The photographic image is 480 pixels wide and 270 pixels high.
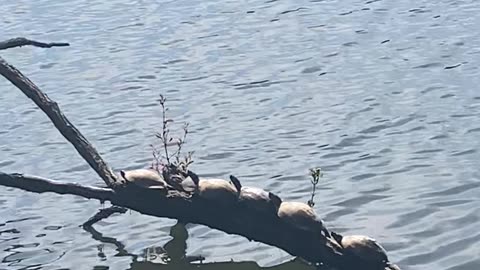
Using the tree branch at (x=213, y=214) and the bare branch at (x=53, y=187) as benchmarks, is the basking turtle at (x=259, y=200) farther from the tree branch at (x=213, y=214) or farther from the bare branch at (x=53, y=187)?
the bare branch at (x=53, y=187)

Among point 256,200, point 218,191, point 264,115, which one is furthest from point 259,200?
point 264,115

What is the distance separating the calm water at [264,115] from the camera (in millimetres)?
10625

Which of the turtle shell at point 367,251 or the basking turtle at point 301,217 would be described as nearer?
the turtle shell at point 367,251

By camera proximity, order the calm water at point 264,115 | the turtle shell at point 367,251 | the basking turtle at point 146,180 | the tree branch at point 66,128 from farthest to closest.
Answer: the calm water at point 264,115 < the tree branch at point 66,128 < the basking turtle at point 146,180 < the turtle shell at point 367,251

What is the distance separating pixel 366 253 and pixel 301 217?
2.11 feet

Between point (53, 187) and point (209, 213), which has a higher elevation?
point (53, 187)

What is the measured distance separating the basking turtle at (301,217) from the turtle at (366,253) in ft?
1.00

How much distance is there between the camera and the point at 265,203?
368 inches

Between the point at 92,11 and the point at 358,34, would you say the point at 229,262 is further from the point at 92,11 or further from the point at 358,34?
the point at 92,11

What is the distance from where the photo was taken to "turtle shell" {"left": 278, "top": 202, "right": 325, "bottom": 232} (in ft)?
30.0

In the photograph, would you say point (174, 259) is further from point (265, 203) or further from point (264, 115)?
point (264, 115)

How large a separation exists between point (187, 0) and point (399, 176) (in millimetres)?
11083

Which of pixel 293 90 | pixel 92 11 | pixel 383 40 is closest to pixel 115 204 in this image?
pixel 293 90

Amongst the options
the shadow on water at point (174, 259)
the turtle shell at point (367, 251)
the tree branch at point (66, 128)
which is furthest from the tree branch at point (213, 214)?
the shadow on water at point (174, 259)
